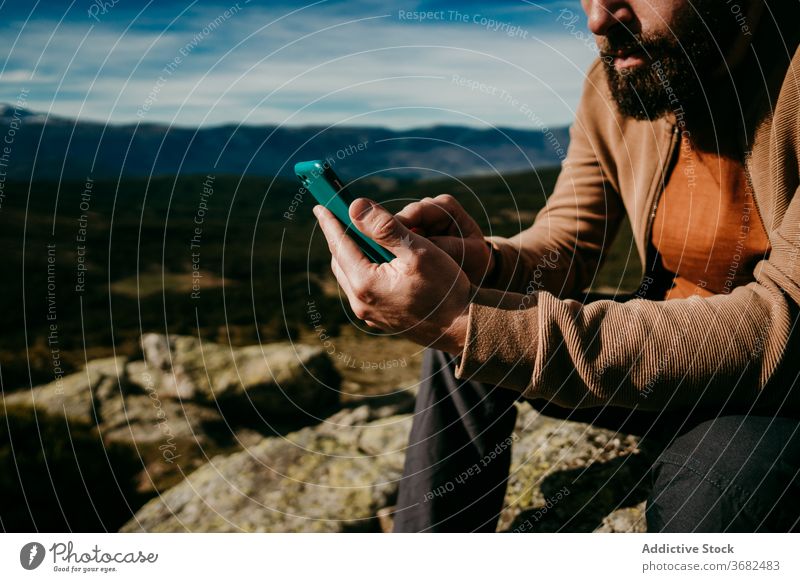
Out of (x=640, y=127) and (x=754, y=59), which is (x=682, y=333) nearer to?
(x=754, y=59)

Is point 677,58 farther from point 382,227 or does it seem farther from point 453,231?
point 382,227

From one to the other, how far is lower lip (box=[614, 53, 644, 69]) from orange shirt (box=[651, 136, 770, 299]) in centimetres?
30

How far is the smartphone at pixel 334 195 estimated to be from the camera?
1.70 m

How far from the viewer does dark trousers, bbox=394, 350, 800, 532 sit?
1473 mm

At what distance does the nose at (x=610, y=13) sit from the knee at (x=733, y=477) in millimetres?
1185

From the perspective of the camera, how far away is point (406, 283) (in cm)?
154

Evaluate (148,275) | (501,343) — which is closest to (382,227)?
(501,343)

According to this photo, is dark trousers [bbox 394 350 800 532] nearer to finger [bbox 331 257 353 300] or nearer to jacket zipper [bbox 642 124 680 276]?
finger [bbox 331 257 353 300]

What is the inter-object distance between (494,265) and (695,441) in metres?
0.82

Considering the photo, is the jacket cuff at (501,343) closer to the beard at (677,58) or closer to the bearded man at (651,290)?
the bearded man at (651,290)

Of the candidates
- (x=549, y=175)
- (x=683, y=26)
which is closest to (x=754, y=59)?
(x=683, y=26)

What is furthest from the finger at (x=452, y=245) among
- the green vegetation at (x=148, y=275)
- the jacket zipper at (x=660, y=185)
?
the jacket zipper at (x=660, y=185)

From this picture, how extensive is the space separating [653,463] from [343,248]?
122cm

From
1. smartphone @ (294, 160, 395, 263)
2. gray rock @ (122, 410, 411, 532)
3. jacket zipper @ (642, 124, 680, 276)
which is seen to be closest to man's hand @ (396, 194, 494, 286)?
smartphone @ (294, 160, 395, 263)
